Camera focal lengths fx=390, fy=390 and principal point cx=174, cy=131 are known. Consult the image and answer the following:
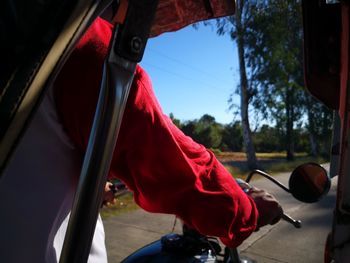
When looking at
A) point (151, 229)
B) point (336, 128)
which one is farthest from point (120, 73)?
point (151, 229)

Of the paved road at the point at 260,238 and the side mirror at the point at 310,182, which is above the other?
the side mirror at the point at 310,182

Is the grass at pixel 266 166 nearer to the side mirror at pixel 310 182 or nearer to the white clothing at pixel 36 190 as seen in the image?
the side mirror at pixel 310 182

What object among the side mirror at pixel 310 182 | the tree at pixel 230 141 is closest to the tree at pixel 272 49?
the side mirror at pixel 310 182

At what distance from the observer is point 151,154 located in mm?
912

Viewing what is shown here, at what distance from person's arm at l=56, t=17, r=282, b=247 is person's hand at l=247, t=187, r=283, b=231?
0.26 metres

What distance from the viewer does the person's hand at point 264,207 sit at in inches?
52.1

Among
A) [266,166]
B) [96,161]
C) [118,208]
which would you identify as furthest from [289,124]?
[96,161]

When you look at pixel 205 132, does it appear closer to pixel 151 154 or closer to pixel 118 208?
pixel 118 208

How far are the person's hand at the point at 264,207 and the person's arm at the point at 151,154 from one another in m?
0.26

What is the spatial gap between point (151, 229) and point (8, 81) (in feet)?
15.5

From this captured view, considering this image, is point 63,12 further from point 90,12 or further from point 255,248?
point 255,248

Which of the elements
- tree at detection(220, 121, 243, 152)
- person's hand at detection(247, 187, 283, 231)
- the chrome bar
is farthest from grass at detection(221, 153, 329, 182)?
the chrome bar

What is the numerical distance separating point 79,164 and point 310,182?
791 millimetres

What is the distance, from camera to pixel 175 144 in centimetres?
94
